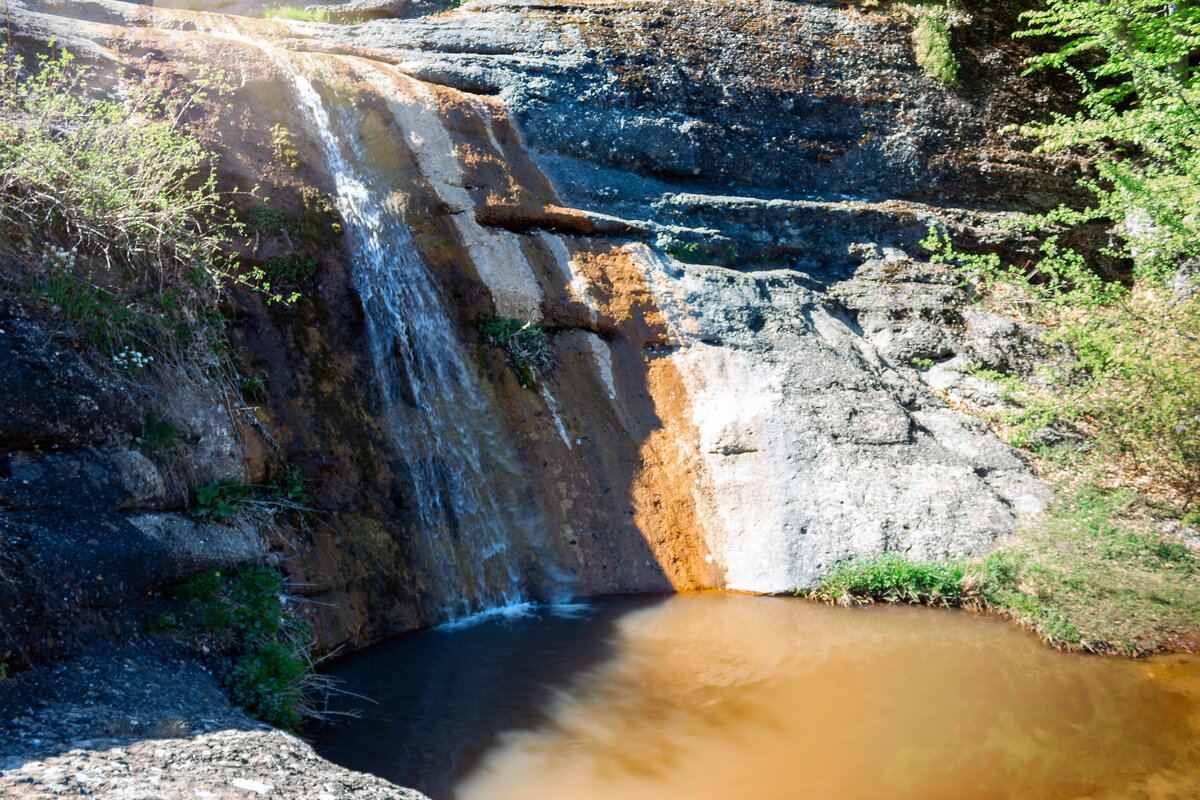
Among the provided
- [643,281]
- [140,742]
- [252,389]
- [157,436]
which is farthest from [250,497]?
[643,281]

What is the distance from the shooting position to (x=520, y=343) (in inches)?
361

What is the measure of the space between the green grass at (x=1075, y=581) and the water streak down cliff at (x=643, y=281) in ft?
1.11

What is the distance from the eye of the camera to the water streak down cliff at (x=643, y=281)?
826cm

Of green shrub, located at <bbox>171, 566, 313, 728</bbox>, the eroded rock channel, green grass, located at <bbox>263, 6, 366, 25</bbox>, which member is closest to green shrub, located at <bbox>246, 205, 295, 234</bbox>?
the eroded rock channel

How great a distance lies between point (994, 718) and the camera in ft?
19.2

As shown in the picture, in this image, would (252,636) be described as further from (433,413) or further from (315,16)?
(315,16)

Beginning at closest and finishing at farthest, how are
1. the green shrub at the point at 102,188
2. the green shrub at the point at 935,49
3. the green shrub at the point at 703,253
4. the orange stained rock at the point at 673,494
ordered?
the green shrub at the point at 102,188
the orange stained rock at the point at 673,494
the green shrub at the point at 703,253
the green shrub at the point at 935,49

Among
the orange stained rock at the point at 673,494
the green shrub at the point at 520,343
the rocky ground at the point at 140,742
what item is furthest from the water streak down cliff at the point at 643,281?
the rocky ground at the point at 140,742

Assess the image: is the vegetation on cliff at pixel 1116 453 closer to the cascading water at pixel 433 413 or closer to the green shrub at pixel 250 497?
the cascading water at pixel 433 413

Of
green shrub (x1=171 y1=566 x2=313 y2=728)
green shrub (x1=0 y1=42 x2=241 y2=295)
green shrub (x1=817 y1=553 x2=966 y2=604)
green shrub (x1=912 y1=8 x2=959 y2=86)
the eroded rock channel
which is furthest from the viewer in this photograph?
green shrub (x1=912 y1=8 x2=959 y2=86)

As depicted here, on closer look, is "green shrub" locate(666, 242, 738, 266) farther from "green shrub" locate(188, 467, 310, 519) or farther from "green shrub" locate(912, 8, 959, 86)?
"green shrub" locate(188, 467, 310, 519)

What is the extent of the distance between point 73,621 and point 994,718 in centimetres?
651

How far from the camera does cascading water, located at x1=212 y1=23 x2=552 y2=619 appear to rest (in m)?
7.74

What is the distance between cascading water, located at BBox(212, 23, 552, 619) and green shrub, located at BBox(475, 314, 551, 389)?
44cm
